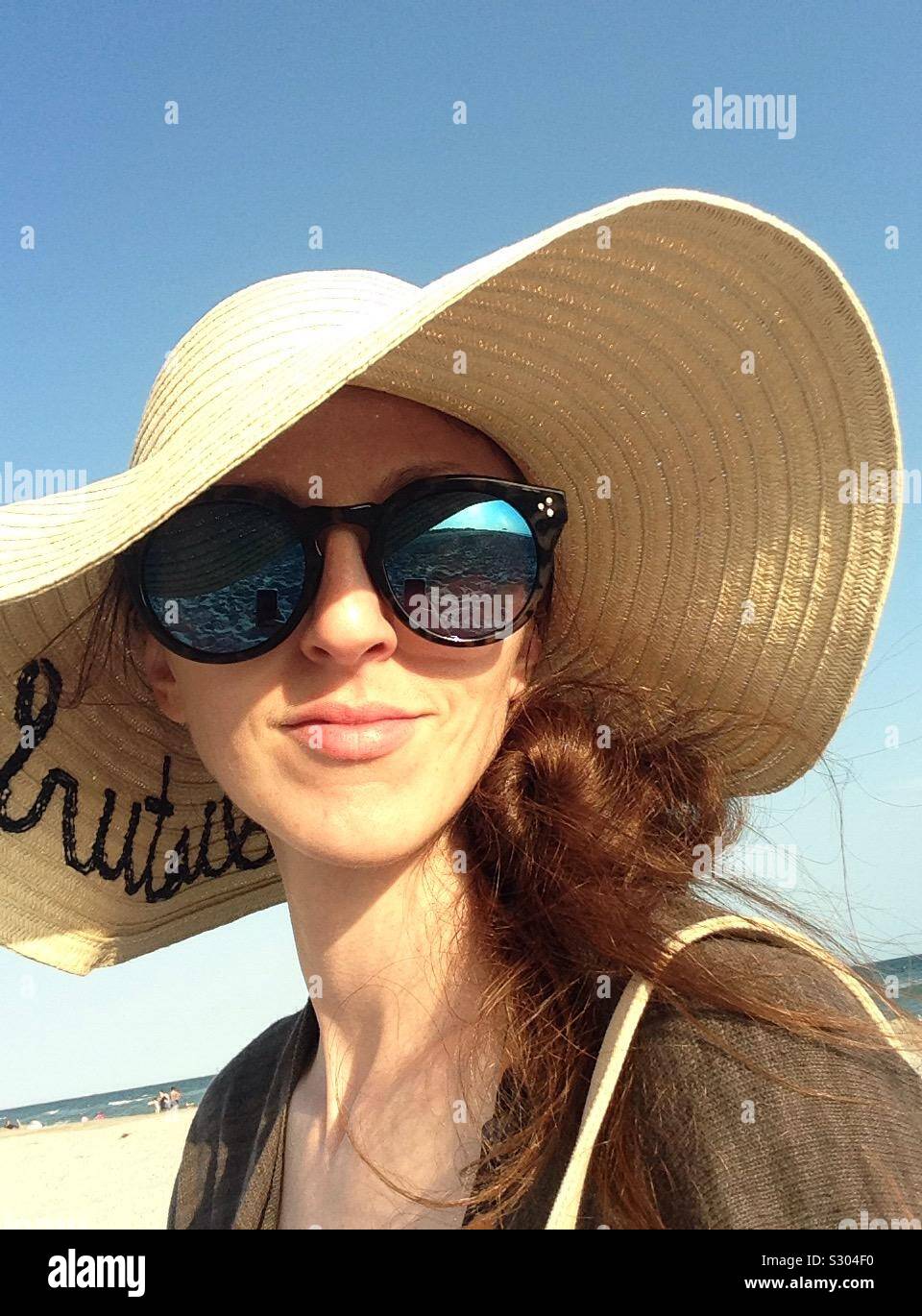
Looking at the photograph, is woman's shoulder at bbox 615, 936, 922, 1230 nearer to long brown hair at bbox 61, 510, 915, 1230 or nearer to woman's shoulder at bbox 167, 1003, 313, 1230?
long brown hair at bbox 61, 510, 915, 1230

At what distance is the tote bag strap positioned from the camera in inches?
39.4

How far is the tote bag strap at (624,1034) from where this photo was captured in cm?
100

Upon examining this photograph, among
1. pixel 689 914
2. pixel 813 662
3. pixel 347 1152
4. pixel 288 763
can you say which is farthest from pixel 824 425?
pixel 347 1152

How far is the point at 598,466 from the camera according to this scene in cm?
157

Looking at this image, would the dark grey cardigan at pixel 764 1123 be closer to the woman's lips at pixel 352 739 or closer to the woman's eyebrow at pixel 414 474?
the woman's lips at pixel 352 739

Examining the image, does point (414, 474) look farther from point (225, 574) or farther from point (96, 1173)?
point (96, 1173)

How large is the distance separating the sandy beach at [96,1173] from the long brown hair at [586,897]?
405 inches

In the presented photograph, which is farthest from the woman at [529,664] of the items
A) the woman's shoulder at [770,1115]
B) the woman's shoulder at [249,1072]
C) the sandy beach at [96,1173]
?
the sandy beach at [96,1173]

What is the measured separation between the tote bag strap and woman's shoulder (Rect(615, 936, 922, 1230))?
25 mm

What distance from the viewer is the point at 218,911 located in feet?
6.81

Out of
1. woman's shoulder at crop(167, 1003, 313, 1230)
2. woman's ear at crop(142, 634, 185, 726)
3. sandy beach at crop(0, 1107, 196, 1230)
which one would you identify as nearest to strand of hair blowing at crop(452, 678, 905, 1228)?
woman's ear at crop(142, 634, 185, 726)

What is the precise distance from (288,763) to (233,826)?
0.81 metres
